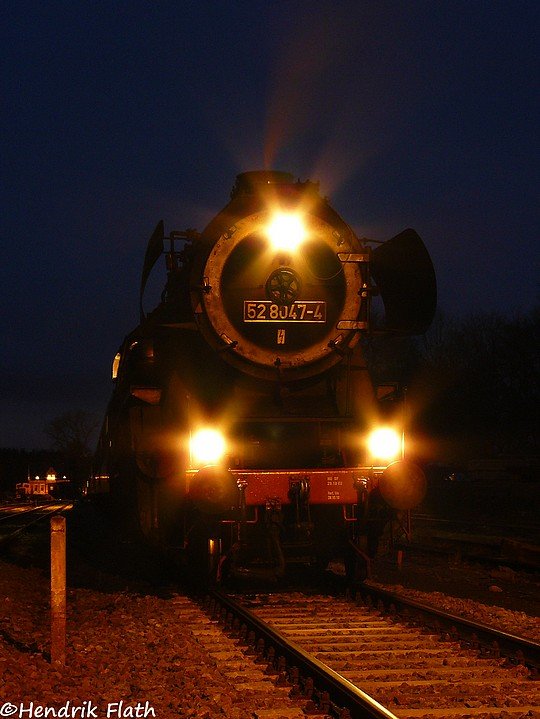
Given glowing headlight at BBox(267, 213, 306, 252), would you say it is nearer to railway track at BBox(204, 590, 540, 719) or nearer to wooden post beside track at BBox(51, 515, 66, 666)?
Answer: railway track at BBox(204, 590, 540, 719)

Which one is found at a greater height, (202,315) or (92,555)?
(202,315)

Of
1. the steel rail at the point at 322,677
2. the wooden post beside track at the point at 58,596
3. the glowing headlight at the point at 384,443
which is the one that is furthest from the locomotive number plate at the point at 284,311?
the wooden post beside track at the point at 58,596

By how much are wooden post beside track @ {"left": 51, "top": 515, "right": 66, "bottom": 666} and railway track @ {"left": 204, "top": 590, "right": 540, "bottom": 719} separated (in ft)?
4.60

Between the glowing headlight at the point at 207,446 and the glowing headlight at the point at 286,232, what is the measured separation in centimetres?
201

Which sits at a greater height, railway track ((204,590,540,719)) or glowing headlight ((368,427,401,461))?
glowing headlight ((368,427,401,461))

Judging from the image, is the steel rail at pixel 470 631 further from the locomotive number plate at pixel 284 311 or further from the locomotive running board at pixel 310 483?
the locomotive number plate at pixel 284 311

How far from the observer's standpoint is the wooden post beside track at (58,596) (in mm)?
6656

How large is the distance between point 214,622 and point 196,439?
1792mm

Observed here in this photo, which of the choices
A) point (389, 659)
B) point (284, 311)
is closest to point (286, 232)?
point (284, 311)

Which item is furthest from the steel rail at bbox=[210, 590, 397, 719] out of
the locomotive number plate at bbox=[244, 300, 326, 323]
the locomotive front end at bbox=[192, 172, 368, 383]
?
the locomotive number plate at bbox=[244, 300, 326, 323]

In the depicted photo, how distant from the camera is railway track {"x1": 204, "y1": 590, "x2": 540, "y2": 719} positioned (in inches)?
215

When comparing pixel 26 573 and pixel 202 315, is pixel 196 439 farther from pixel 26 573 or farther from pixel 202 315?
pixel 26 573

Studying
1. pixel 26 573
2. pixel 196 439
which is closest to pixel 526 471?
Answer: pixel 26 573

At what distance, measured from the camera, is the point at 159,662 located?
6.56 metres
